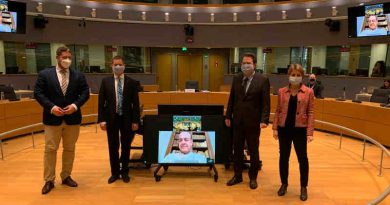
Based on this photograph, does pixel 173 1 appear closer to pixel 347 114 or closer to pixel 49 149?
pixel 347 114

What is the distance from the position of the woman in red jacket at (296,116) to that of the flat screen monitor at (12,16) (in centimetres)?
856

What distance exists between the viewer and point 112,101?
3.88 m

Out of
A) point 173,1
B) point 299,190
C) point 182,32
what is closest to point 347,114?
point 299,190

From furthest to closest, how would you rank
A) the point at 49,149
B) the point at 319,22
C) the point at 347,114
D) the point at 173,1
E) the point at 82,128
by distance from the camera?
the point at 173,1
the point at 319,22
the point at 82,128
the point at 347,114
the point at 49,149

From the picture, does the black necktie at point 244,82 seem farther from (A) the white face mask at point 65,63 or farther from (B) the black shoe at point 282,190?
(A) the white face mask at point 65,63

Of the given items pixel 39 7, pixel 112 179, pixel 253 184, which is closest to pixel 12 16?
pixel 39 7

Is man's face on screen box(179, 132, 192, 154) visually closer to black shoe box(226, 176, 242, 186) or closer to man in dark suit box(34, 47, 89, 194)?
black shoe box(226, 176, 242, 186)

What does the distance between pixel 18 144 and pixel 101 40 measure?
21.9 ft

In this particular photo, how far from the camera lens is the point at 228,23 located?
40.6ft

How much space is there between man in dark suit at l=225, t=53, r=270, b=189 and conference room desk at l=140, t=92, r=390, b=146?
3.53 meters

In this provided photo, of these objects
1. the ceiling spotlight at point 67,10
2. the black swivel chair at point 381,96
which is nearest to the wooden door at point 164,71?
the ceiling spotlight at point 67,10

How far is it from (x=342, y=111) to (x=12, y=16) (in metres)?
9.18

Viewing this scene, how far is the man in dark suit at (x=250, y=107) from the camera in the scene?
374cm

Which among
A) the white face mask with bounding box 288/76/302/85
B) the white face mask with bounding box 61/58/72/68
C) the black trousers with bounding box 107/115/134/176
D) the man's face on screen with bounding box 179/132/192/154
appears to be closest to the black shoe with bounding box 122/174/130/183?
the black trousers with bounding box 107/115/134/176
